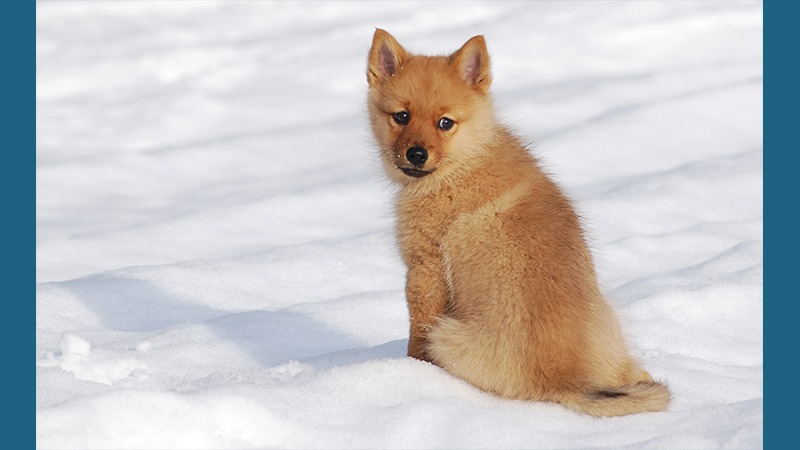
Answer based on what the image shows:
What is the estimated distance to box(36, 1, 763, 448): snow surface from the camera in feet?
10.8

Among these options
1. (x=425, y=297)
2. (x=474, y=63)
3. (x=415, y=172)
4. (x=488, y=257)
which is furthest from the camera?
(x=474, y=63)

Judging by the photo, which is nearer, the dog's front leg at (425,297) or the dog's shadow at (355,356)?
the dog's front leg at (425,297)

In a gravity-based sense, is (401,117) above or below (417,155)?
above

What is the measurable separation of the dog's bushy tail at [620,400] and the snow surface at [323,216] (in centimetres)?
5

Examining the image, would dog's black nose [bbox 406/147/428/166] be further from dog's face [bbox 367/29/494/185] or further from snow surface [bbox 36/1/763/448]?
snow surface [bbox 36/1/763/448]

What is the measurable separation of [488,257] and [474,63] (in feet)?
3.47

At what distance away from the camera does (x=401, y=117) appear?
397 centimetres

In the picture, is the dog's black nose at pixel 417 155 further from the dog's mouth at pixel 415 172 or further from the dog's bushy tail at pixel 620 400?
the dog's bushy tail at pixel 620 400

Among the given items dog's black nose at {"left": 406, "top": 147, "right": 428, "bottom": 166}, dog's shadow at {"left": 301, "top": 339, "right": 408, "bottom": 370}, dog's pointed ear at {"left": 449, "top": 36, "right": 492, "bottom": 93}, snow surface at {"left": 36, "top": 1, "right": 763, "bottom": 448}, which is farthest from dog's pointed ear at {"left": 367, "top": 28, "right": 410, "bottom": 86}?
dog's shadow at {"left": 301, "top": 339, "right": 408, "bottom": 370}

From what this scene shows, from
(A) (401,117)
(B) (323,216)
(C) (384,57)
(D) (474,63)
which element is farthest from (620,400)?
(B) (323,216)

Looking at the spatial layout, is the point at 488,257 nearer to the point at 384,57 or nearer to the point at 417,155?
the point at 417,155

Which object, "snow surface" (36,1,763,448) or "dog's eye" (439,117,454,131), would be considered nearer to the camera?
"snow surface" (36,1,763,448)

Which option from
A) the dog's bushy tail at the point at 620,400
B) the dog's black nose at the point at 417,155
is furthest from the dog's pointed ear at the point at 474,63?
the dog's bushy tail at the point at 620,400

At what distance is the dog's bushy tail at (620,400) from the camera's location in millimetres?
3371
